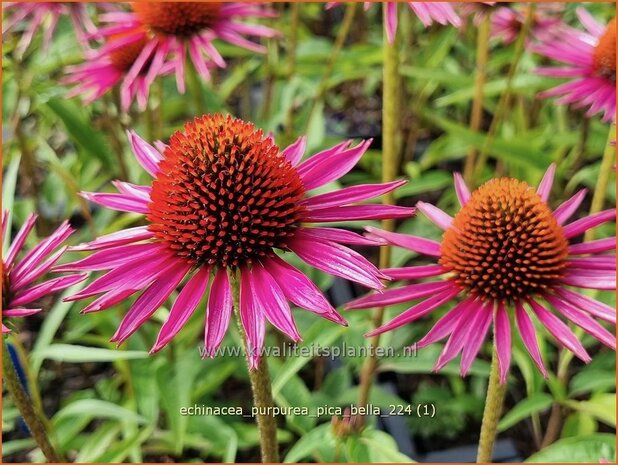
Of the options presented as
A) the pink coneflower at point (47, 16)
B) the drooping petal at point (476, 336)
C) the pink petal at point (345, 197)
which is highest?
the pink coneflower at point (47, 16)

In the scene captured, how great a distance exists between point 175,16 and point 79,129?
23 cm

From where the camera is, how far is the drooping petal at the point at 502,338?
0.64m

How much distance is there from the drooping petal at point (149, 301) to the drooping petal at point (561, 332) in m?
0.35

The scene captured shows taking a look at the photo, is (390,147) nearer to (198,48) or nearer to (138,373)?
(198,48)

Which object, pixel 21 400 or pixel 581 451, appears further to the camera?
pixel 581 451

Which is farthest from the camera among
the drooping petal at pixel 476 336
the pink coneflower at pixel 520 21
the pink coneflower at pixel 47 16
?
the pink coneflower at pixel 520 21

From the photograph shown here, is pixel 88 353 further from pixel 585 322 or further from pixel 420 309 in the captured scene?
pixel 585 322

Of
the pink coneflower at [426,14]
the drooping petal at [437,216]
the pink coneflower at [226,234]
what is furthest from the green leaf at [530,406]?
the pink coneflower at [426,14]

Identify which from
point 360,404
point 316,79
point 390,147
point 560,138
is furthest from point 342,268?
point 316,79

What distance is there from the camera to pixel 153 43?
110 centimetres

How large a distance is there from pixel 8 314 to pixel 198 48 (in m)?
0.57

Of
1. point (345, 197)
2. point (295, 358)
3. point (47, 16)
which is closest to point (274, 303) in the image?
point (345, 197)

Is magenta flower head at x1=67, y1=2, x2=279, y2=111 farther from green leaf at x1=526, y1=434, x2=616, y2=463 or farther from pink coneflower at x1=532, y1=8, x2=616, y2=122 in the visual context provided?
green leaf at x1=526, y1=434, x2=616, y2=463

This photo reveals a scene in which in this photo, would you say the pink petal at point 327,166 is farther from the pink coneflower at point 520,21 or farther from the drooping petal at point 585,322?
A: the pink coneflower at point 520,21
